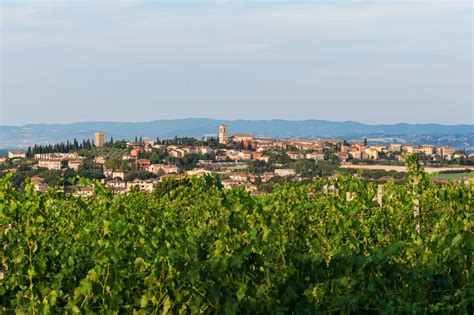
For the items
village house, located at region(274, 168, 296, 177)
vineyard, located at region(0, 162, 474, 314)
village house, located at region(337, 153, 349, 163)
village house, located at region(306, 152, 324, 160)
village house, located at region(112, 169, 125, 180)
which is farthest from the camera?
village house, located at region(306, 152, 324, 160)

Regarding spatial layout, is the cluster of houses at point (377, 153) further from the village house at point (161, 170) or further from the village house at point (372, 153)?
the village house at point (161, 170)

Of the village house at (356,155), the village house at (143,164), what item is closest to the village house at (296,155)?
the village house at (356,155)

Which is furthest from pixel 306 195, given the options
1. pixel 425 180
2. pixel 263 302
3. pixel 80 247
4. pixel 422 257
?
pixel 263 302

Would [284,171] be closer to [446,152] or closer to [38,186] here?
[446,152]

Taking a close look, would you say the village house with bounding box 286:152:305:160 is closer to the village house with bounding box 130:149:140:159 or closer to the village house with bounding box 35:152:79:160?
the village house with bounding box 130:149:140:159

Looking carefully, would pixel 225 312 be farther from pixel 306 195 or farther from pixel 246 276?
pixel 306 195

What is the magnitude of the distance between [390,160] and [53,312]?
257ft

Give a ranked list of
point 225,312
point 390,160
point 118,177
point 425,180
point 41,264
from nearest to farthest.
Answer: point 225,312
point 41,264
point 425,180
point 118,177
point 390,160

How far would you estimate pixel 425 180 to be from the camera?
7605mm

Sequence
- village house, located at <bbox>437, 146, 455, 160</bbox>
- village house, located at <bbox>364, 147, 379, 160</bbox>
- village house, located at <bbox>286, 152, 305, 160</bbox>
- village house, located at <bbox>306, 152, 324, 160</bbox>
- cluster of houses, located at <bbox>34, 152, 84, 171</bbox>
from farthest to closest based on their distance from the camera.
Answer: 1. village house, located at <bbox>364, 147, 379, 160</bbox>
2. village house, located at <bbox>286, 152, 305, 160</bbox>
3. village house, located at <bbox>437, 146, 455, 160</bbox>
4. village house, located at <bbox>306, 152, 324, 160</bbox>
5. cluster of houses, located at <bbox>34, 152, 84, 171</bbox>

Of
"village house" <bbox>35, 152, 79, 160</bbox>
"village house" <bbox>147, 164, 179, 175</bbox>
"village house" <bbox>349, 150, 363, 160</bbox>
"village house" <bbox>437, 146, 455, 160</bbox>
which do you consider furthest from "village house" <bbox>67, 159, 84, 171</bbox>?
"village house" <bbox>437, 146, 455, 160</bbox>

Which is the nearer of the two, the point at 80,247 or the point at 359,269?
the point at 359,269

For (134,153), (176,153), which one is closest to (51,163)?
(134,153)

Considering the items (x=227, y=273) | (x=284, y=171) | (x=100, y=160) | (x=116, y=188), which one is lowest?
(x=284, y=171)
